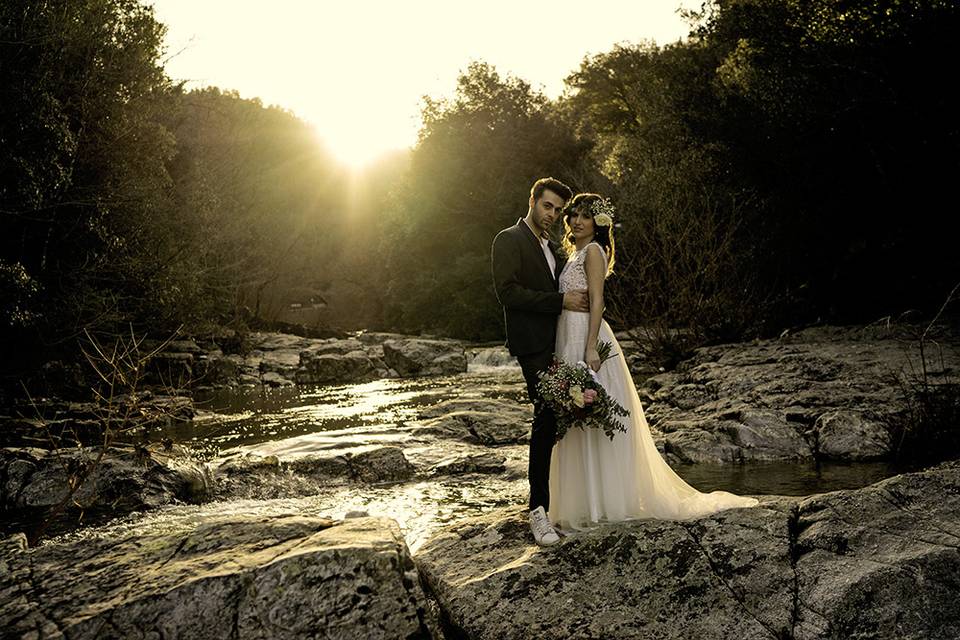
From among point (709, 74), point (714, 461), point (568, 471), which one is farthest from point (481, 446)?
point (709, 74)

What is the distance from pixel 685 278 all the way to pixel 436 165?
23.7 m

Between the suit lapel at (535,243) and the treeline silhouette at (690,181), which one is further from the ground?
the treeline silhouette at (690,181)

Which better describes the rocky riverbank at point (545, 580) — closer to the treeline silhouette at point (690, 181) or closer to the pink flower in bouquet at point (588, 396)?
the pink flower in bouquet at point (588, 396)

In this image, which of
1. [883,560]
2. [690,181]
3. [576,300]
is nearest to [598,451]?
[576,300]

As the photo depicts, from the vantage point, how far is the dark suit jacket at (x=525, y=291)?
517cm

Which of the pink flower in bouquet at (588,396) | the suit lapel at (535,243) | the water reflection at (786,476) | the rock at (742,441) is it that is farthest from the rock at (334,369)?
the pink flower in bouquet at (588,396)

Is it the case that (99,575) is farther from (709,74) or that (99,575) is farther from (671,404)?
(709,74)

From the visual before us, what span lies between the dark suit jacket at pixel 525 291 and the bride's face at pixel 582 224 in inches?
12.0

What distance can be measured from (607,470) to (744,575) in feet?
4.29

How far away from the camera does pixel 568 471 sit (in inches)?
212

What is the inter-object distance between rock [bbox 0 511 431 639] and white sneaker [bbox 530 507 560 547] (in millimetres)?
968

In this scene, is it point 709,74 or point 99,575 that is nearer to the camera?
point 99,575

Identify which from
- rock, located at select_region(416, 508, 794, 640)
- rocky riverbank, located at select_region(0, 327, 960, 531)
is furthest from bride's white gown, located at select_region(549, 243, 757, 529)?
rocky riverbank, located at select_region(0, 327, 960, 531)

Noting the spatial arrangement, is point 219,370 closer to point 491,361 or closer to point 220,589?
point 491,361
